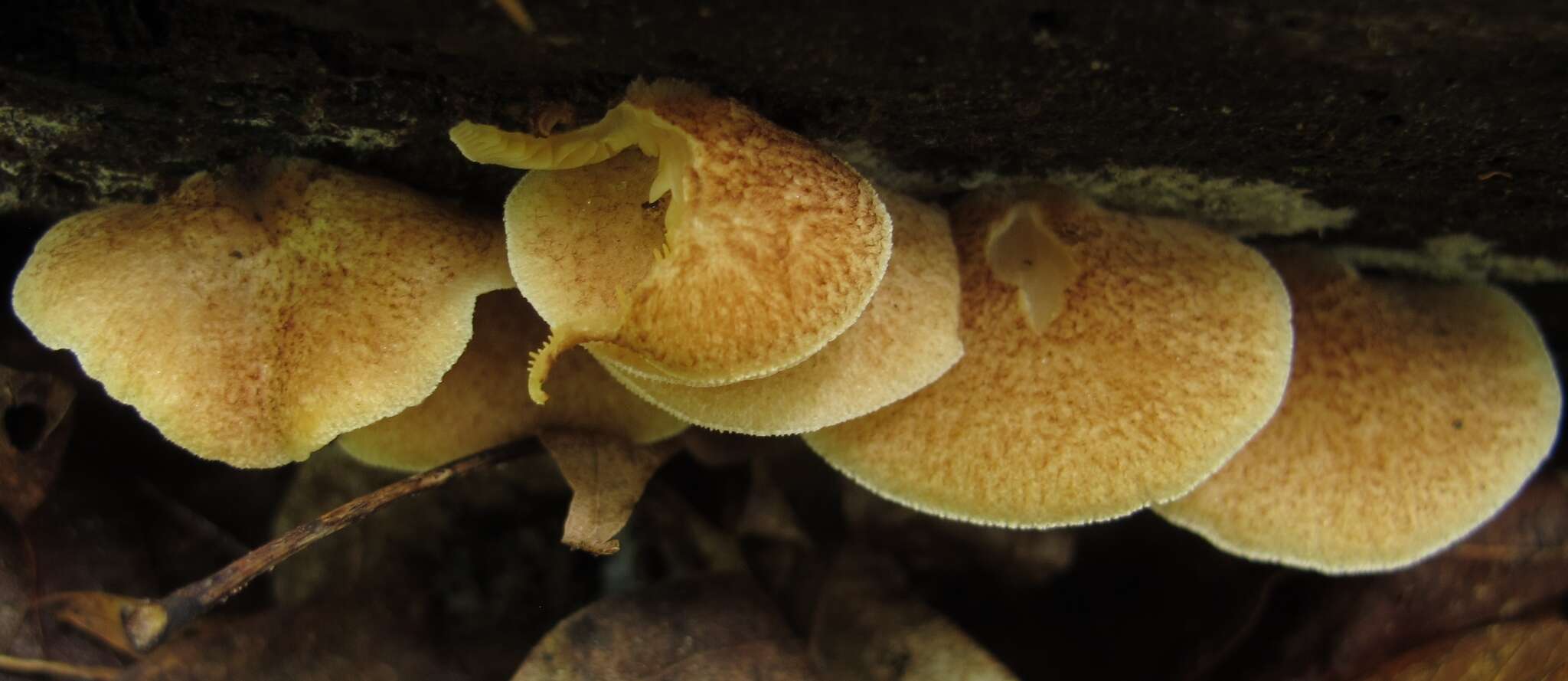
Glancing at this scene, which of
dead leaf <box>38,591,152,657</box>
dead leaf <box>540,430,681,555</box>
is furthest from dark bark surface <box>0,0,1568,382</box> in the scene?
dead leaf <box>38,591,152,657</box>

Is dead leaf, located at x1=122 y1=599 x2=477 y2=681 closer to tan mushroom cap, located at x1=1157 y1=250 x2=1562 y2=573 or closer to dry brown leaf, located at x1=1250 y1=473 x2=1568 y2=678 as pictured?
tan mushroom cap, located at x1=1157 y1=250 x2=1562 y2=573

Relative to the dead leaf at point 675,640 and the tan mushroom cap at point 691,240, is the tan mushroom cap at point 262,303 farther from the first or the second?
the dead leaf at point 675,640

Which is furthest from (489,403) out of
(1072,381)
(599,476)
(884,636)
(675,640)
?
(1072,381)

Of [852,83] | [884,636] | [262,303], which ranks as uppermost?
[852,83]

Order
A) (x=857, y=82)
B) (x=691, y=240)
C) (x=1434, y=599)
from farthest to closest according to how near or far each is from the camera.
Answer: (x=1434, y=599) → (x=857, y=82) → (x=691, y=240)

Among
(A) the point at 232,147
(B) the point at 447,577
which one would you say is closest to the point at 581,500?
(B) the point at 447,577

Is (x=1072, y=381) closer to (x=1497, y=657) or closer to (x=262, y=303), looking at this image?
(x=1497, y=657)

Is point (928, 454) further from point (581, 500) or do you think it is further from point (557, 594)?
point (557, 594)
